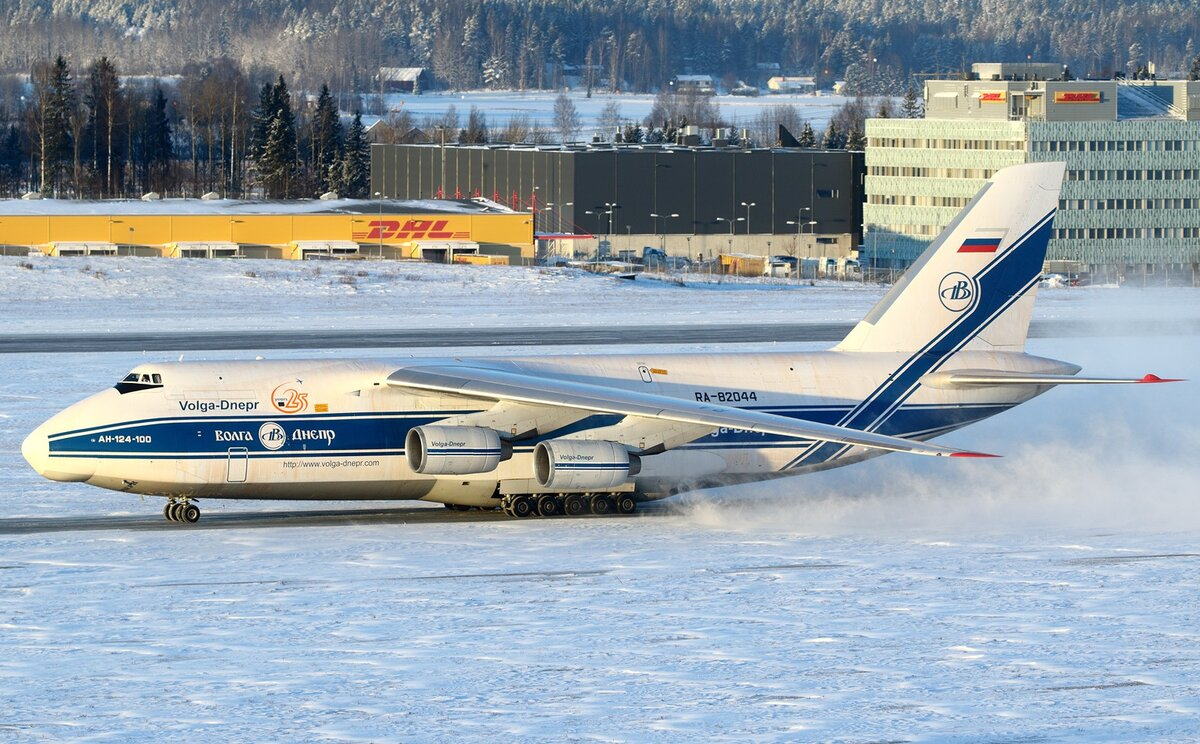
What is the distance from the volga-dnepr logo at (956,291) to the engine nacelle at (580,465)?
20.7 feet

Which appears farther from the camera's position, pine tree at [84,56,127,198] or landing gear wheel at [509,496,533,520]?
pine tree at [84,56,127,198]

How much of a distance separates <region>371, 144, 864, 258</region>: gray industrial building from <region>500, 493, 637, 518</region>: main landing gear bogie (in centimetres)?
8309

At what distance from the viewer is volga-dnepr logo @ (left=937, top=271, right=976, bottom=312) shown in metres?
29.9

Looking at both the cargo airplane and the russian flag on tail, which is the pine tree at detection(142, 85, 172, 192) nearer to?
the cargo airplane

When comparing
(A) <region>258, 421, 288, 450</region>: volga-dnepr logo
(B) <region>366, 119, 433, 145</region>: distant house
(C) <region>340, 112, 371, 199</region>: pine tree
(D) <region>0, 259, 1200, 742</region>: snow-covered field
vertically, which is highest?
(B) <region>366, 119, 433, 145</region>: distant house

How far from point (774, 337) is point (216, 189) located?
10459 cm

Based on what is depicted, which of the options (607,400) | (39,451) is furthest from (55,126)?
(607,400)

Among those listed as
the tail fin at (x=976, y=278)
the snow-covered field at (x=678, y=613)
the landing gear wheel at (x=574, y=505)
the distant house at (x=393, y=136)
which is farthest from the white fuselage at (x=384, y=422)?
the distant house at (x=393, y=136)

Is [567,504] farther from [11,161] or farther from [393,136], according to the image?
[393,136]

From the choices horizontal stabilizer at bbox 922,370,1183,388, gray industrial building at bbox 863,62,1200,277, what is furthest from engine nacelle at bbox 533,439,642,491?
gray industrial building at bbox 863,62,1200,277

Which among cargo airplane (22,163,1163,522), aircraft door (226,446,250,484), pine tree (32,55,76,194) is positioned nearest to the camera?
cargo airplane (22,163,1163,522)

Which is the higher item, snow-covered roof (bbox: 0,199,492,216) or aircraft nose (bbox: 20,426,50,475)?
snow-covered roof (bbox: 0,199,492,216)

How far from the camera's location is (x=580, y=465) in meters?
27.5

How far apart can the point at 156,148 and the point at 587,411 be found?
12322cm
